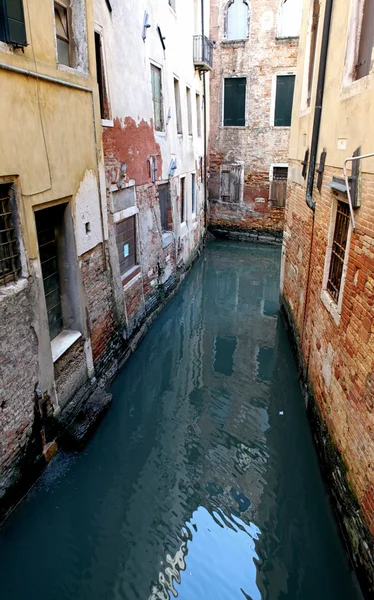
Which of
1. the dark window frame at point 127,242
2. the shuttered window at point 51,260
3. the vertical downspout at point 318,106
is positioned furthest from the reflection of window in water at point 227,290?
the shuttered window at point 51,260

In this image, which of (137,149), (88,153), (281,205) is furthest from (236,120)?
(88,153)

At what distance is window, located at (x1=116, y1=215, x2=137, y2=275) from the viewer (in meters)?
7.38

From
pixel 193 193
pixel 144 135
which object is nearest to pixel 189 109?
pixel 193 193

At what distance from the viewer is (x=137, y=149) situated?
775cm

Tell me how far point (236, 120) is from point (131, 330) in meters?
11.1

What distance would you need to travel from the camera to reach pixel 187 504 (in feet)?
15.1

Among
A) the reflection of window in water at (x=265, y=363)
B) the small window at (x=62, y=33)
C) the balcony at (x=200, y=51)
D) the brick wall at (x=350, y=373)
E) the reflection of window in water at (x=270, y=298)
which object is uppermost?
the balcony at (x=200, y=51)

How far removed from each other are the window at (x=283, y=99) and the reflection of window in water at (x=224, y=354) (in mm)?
10005

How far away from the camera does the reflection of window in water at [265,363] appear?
7246 mm

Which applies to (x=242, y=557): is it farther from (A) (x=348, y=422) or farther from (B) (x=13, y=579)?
(B) (x=13, y=579)

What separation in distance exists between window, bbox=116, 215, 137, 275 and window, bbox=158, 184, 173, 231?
7.21 ft

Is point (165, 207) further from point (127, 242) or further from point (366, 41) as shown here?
point (366, 41)

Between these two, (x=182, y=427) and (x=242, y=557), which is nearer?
(x=242, y=557)

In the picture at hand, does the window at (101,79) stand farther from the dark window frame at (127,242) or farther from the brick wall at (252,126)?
the brick wall at (252,126)
